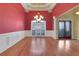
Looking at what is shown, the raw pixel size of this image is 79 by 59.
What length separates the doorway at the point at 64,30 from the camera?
18719 millimetres

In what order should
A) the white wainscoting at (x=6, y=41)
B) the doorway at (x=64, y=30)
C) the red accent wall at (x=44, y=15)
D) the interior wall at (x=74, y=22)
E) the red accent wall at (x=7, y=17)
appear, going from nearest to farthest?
the white wainscoting at (x=6, y=41)
the red accent wall at (x=7, y=17)
the interior wall at (x=74, y=22)
the doorway at (x=64, y=30)
the red accent wall at (x=44, y=15)

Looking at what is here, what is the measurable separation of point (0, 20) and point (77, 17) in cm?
1052

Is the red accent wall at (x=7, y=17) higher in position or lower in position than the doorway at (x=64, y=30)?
higher

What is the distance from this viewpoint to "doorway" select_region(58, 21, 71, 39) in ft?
61.4

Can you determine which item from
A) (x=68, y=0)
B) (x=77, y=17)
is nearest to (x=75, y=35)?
(x=77, y=17)

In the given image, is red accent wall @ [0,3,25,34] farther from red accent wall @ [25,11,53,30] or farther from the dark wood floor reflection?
red accent wall @ [25,11,53,30]

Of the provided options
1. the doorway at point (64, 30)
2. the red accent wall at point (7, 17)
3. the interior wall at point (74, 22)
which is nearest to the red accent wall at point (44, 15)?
the doorway at point (64, 30)

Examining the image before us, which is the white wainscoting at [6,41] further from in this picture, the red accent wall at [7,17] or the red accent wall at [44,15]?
the red accent wall at [44,15]

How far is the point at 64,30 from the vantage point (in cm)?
1895

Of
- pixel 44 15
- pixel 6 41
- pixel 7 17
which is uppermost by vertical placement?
pixel 44 15

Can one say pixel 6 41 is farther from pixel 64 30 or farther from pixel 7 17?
pixel 64 30

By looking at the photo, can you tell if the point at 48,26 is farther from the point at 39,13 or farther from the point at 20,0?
the point at 20,0

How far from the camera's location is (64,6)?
39.3 ft

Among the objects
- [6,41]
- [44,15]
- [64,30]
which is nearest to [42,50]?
[6,41]
